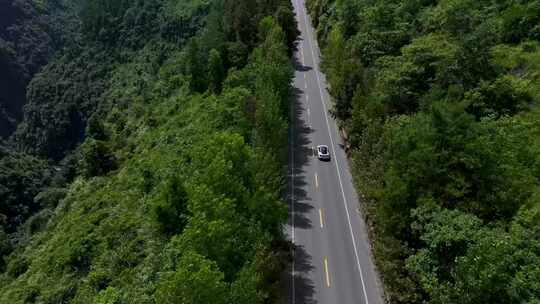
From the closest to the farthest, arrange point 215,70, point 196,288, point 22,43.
Answer: point 196,288 < point 215,70 < point 22,43

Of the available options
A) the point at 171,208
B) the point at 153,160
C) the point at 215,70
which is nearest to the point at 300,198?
the point at 171,208

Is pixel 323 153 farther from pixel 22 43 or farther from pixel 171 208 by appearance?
pixel 22 43

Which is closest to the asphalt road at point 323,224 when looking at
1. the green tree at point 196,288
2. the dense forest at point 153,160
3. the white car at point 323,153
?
the white car at point 323,153

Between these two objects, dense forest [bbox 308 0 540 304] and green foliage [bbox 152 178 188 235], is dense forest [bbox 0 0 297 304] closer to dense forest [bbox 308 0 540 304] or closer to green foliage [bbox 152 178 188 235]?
Result: green foliage [bbox 152 178 188 235]

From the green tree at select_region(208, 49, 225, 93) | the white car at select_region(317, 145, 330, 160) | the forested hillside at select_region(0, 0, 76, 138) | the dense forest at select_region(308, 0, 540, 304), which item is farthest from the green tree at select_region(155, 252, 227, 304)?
the forested hillside at select_region(0, 0, 76, 138)

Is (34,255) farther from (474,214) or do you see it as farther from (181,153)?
(474,214)

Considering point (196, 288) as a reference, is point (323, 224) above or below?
below
